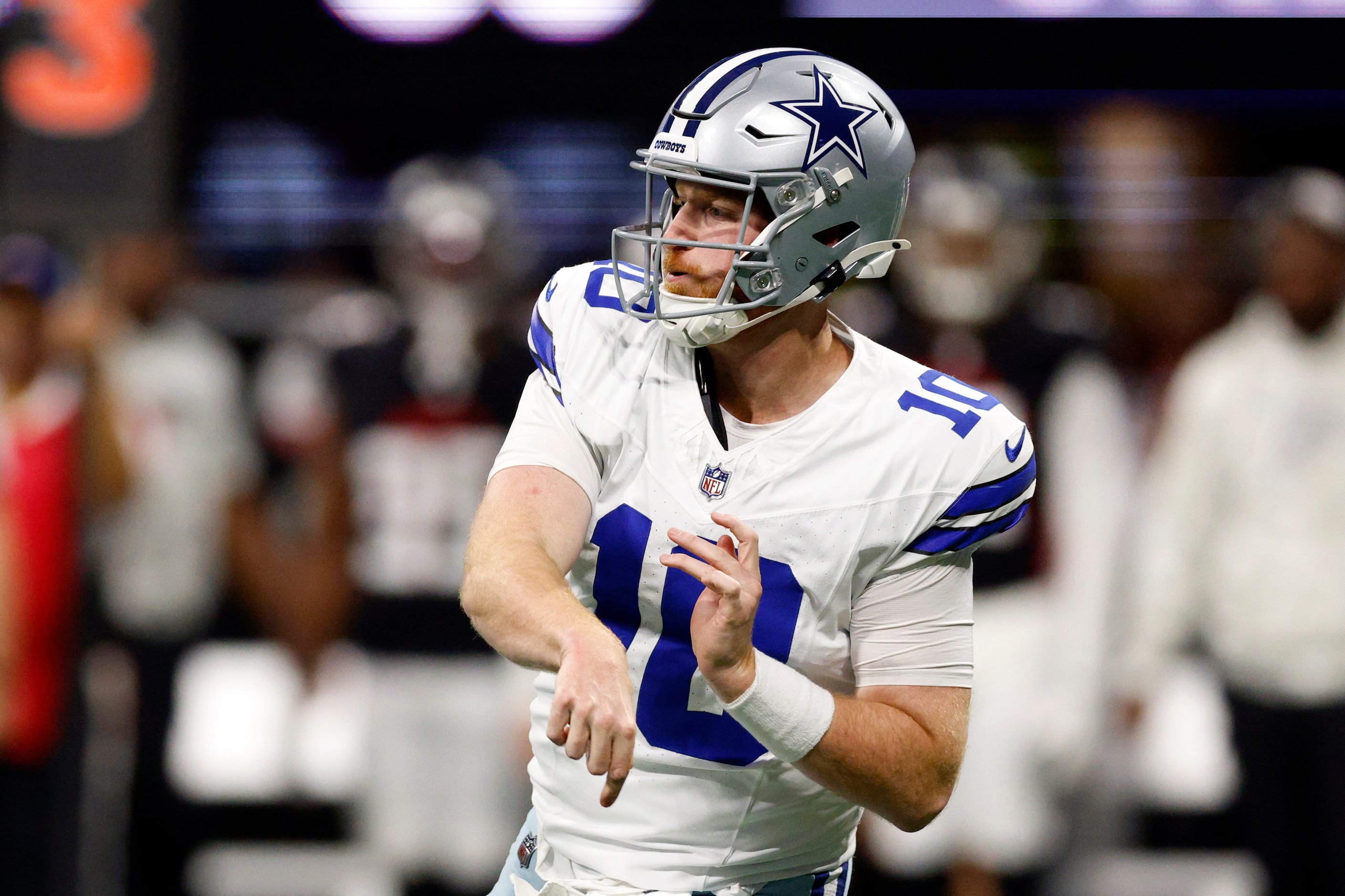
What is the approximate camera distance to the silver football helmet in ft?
7.31

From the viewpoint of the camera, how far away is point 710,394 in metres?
2.33

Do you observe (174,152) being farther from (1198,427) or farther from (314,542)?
(1198,427)

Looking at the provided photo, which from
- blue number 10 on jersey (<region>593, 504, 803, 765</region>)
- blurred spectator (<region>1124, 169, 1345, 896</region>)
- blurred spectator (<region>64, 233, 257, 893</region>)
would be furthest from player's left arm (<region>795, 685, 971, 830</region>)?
blurred spectator (<region>64, 233, 257, 893</region>)

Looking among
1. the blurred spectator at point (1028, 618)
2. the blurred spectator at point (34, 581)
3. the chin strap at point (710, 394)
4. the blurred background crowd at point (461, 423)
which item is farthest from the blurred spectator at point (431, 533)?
the chin strap at point (710, 394)

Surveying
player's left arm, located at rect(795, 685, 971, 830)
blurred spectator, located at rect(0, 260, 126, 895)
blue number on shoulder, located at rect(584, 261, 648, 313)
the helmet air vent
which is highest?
the helmet air vent

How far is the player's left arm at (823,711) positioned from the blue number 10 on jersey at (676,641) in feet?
0.29

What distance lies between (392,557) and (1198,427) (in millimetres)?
2169

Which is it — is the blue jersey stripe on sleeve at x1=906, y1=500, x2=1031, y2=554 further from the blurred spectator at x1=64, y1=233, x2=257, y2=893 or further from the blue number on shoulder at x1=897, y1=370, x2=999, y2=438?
the blurred spectator at x1=64, y1=233, x2=257, y2=893

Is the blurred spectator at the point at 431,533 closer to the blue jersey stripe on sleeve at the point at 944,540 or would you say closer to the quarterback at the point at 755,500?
the quarterback at the point at 755,500

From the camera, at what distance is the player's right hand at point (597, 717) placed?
5.81ft

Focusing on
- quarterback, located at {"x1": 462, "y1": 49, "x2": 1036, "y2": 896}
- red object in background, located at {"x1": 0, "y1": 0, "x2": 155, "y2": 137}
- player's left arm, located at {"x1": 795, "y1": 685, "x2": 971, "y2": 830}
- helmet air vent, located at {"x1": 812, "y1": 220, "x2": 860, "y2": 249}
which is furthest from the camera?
red object in background, located at {"x1": 0, "y1": 0, "x2": 155, "y2": 137}

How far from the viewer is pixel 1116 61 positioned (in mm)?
5844

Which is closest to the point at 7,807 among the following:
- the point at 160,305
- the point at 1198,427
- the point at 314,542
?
the point at 314,542

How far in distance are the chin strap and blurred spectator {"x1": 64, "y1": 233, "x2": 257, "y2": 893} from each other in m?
3.11
